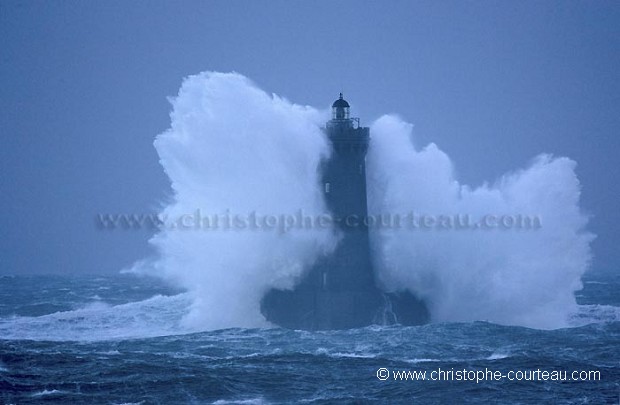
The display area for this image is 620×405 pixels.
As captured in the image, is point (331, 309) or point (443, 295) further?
point (443, 295)

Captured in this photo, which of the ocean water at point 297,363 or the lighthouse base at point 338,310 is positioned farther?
the lighthouse base at point 338,310

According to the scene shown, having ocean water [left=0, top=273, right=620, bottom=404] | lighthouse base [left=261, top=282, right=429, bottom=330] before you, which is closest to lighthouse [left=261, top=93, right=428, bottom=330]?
lighthouse base [left=261, top=282, right=429, bottom=330]

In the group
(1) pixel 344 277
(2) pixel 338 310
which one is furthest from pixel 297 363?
(1) pixel 344 277

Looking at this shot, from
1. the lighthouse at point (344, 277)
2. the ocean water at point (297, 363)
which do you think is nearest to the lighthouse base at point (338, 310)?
the lighthouse at point (344, 277)

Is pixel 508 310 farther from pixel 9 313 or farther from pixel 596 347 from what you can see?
pixel 9 313

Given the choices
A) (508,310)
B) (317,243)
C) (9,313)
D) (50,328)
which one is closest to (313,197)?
(317,243)

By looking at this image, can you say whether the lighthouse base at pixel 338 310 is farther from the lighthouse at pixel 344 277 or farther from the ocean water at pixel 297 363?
the ocean water at pixel 297 363
